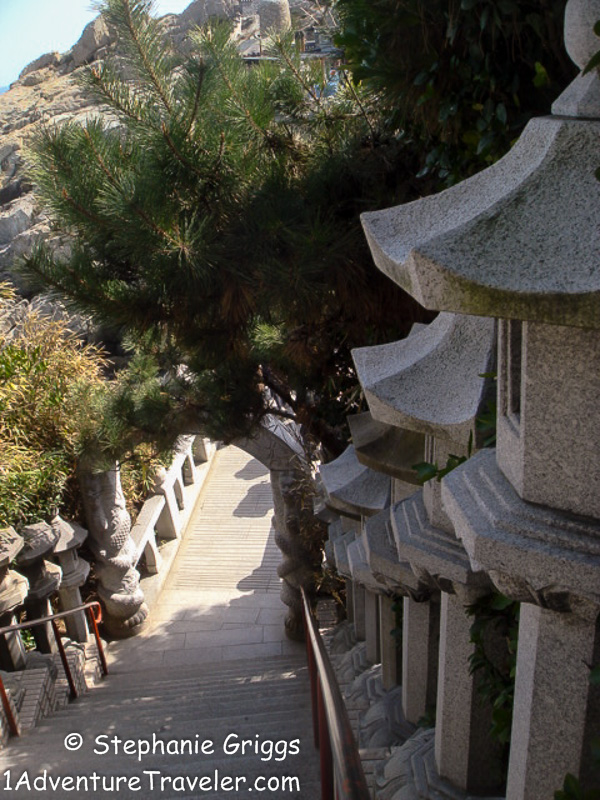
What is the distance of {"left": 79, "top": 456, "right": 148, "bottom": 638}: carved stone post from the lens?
710 cm

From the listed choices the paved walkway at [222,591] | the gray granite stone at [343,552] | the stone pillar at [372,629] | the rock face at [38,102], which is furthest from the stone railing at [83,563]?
the rock face at [38,102]

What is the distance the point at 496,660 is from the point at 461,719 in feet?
1.05

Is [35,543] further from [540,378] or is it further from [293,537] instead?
[540,378]

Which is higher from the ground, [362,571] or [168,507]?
[362,571]

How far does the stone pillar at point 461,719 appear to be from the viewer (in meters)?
2.42

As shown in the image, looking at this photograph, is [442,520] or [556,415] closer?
[556,415]

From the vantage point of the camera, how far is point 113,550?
734cm

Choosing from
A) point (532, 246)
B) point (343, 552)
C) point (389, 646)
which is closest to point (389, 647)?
point (389, 646)

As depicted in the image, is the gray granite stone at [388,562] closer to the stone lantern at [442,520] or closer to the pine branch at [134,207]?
the stone lantern at [442,520]

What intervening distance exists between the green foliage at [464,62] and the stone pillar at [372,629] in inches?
106

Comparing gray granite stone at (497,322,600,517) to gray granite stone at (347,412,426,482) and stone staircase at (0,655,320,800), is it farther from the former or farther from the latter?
stone staircase at (0,655,320,800)

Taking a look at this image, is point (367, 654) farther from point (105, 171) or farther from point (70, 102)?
point (70, 102)

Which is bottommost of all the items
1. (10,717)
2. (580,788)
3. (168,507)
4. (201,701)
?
(168,507)

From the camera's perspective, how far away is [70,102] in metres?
17.1
